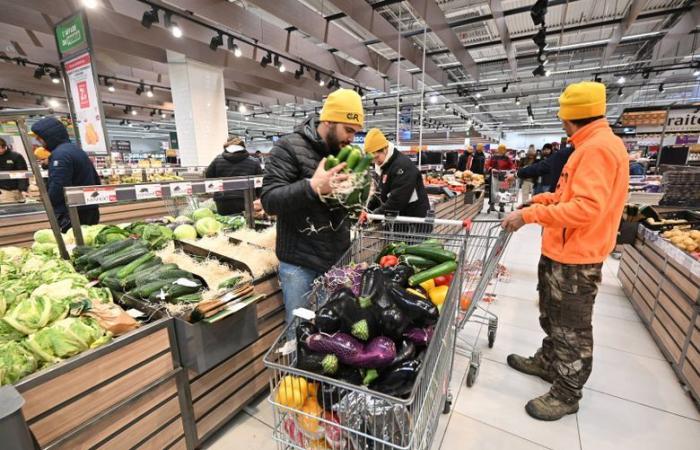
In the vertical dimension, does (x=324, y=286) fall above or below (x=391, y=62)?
below

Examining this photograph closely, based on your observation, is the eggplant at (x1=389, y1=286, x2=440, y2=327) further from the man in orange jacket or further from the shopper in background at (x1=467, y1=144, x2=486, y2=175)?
the shopper in background at (x1=467, y1=144, x2=486, y2=175)

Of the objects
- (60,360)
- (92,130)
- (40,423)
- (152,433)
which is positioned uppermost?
(92,130)

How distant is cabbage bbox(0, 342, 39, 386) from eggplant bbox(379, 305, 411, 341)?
128cm

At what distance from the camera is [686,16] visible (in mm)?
5941

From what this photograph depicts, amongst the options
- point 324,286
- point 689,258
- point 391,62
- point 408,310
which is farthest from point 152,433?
point 391,62

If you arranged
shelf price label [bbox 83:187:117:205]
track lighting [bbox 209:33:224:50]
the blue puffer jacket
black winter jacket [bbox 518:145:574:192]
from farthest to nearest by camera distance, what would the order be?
track lighting [bbox 209:33:224:50] → black winter jacket [bbox 518:145:574:192] → the blue puffer jacket → shelf price label [bbox 83:187:117:205]

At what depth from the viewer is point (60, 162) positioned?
2.85 meters

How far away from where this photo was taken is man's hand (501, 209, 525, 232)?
1.77 m

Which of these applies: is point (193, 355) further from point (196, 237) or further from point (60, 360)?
point (196, 237)

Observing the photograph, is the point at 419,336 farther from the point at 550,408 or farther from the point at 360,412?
the point at 550,408

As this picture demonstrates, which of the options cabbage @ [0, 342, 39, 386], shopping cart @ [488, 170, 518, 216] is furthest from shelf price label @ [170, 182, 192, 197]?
shopping cart @ [488, 170, 518, 216]

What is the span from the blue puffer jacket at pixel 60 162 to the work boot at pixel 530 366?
157 inches

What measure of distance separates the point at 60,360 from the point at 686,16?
962 centimetres

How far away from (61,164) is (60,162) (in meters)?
0.02
